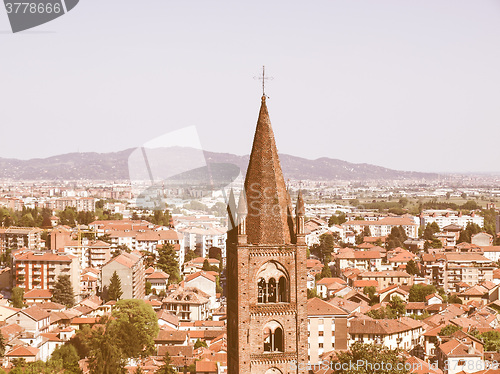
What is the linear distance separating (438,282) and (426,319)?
822 inches

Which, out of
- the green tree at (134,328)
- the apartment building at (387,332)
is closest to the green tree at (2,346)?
the green tree at (134,328)

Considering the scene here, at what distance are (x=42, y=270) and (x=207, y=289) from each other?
1223cm

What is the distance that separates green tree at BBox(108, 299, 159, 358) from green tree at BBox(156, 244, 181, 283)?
20110 mm

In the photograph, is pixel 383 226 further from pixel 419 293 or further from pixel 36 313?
pixel 36 313

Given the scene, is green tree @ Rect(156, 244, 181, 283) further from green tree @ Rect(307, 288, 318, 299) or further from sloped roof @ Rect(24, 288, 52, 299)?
green tree @ Rect(307, 288, 318, 299)

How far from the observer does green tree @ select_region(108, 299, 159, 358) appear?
137 feet

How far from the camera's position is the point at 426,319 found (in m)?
49.4

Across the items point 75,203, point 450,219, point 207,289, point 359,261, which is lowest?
point 359,261

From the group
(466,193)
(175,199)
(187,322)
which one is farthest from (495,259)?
(466,193)

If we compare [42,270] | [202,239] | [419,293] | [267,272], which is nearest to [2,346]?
[42,270]

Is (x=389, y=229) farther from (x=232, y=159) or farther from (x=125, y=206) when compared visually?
(x=232, y=159)

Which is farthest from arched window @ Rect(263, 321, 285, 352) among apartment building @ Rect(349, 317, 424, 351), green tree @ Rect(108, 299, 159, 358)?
apartment building @ Rect(349, 317, 424, 351)

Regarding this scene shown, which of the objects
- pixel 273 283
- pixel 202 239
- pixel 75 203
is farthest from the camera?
pixel 75 203

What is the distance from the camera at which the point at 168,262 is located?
227 ft
